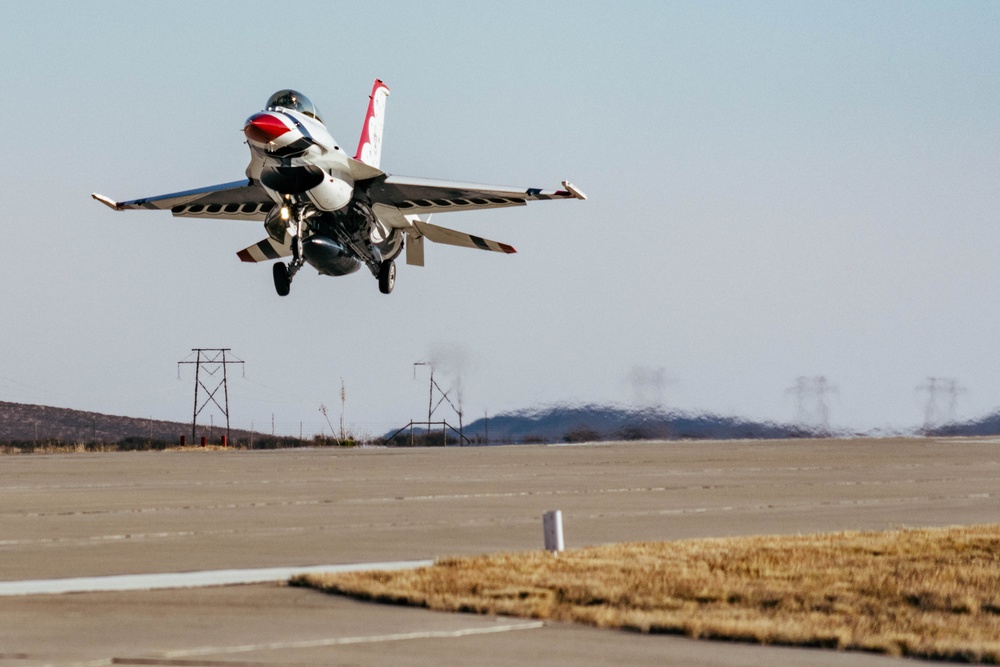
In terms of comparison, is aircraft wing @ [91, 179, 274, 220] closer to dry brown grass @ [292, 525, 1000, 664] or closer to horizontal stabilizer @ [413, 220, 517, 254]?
horizontal stabilizer @ [413, 220, 517, 254]

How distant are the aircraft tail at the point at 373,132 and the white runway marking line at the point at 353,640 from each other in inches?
1840

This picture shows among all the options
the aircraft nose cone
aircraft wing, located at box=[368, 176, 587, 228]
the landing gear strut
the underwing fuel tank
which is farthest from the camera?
aircraft wing, located at box=[368, 176, 587, 228]

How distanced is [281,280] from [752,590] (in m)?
32.1

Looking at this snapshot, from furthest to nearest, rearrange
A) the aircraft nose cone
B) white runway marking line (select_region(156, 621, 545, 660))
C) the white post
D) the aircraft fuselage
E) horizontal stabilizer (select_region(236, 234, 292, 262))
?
horizontal stabilizer (select_region(236, 234, 292, 262))
the aircraft fuselage
the aircraft nose cone
the white post
white runway marking line (select_region(156, 621, 545, 660))

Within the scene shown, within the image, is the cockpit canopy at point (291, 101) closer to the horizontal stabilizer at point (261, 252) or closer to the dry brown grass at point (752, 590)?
the horizontal stabilizer at point (261, 252)

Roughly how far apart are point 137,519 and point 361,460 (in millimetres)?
22709

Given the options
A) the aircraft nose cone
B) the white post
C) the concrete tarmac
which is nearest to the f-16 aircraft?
the aircraft nose cone

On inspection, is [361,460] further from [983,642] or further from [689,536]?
[983,642]

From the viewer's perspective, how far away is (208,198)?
46938 mm

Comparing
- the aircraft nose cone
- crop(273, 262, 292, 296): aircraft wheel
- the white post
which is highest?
the aircraft nose cone

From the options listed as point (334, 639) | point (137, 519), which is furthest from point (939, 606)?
point (137, 519)

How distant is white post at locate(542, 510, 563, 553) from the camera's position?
1472 centimetres

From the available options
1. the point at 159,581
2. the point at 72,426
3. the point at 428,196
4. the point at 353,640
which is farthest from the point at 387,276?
the point at 72,426

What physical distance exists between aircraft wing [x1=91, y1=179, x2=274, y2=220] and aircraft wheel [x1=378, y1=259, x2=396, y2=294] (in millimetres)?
4279
